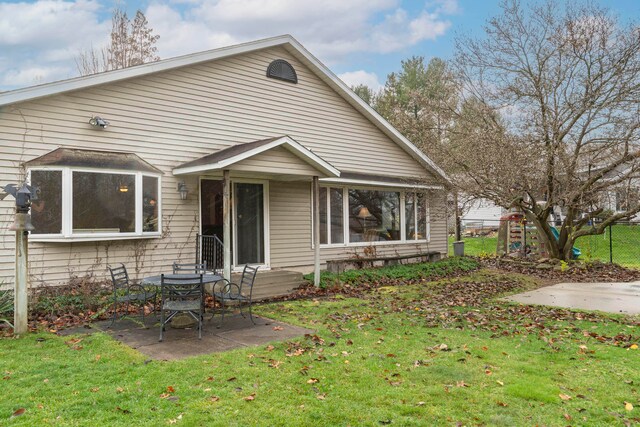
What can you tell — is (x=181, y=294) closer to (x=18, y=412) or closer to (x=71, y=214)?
(x=18, y=412)

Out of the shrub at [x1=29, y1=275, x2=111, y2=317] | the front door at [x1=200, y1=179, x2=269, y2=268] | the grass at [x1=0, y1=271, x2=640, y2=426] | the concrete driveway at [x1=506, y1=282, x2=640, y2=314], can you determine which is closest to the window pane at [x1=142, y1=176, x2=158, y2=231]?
the front door at [x1=200, y1=179, x2=269, y2=268]

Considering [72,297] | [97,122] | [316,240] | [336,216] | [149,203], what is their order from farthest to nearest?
[336,216]
[316,240]
[149,203]
[97,122]
[72,297]

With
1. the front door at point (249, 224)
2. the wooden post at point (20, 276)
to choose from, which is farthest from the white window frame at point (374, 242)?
the wooden post at point (20, 276)

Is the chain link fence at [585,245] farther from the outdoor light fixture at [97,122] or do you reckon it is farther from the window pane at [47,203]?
the window pane at [47,203]

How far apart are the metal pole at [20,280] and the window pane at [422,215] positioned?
11.3 metres

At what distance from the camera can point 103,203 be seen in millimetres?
8383

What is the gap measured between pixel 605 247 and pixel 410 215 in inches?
424

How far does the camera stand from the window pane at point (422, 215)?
582 inches

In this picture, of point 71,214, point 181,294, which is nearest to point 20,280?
point 71,214

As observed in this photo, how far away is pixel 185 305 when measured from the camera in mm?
6223

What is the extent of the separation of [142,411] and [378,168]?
10.9 m

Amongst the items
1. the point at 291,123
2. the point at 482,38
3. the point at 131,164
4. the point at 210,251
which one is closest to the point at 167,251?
the point at 210,251

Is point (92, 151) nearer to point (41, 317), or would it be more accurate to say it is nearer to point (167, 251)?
point (167, 251)

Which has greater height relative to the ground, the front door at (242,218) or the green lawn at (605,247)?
the front door at (242,218)
